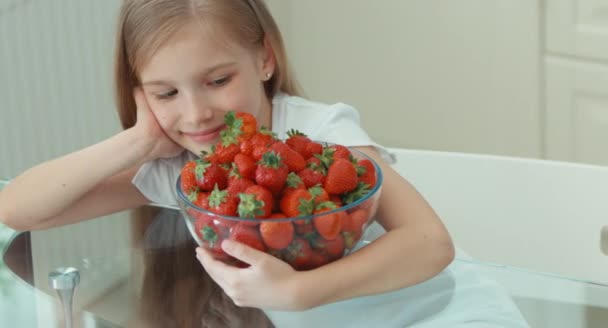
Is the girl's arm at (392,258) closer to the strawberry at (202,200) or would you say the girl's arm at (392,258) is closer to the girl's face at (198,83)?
the strawberry at (202,200)

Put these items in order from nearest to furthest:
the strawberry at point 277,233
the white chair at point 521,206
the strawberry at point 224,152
A: the strawberry at point 277,233 < the strawberry at point 224,152 < the white chair at point 521,206

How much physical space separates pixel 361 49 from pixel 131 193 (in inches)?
72.6

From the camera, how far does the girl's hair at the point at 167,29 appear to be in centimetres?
123

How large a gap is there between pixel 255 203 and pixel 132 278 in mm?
378

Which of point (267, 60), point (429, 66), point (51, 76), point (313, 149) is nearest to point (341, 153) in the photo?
point (313, 149)

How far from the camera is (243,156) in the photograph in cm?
97

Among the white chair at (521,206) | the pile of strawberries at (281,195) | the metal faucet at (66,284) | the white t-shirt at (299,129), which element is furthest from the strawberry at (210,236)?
the white chair at (521,206)

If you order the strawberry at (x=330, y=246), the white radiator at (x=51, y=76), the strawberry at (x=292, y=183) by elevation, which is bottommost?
the white radiator at (x=51, y=76)

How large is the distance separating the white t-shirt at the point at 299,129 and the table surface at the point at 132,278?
1.5 inches

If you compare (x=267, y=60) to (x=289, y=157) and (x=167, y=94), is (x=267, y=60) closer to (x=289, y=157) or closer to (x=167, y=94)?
(x=167, y=94)

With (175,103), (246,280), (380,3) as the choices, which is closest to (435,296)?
(246,280)

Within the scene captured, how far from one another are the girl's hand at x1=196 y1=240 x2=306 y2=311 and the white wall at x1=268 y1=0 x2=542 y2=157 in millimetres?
2073

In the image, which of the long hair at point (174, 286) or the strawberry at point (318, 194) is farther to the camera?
the long hair at point (174, 286)

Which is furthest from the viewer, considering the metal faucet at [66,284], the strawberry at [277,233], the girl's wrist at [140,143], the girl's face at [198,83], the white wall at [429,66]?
the white wall at [429,66]
